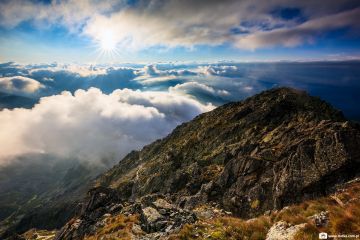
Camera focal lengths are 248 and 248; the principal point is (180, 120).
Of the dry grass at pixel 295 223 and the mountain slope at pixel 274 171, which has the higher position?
the dry grass at pixel 295 223

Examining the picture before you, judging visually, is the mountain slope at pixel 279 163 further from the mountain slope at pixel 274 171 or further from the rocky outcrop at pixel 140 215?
the rocky outcrop at pixel 140 215

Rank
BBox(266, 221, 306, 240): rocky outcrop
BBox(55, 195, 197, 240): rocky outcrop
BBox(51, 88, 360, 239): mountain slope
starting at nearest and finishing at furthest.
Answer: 1. BBox(266, 221, 306, 240): rocky outcrop
2. BBox(55, 195, 197, 240): rocky outcrop
3. BBox(51, 88, 360, 239): mountain slope

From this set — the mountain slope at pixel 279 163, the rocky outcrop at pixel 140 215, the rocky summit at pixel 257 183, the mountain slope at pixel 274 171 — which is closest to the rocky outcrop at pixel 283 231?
the rocky summit at pixel 257 183

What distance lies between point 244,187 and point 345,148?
795 inches

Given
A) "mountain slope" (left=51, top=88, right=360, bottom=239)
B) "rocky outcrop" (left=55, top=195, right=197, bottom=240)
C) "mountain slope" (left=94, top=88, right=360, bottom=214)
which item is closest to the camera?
"rocky outcrop" (left=55, top=195, right=197, bottom=240)

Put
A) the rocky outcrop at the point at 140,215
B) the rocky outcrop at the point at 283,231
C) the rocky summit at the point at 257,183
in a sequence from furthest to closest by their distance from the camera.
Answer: the rocky summit at the point at 257,183, the rocky outcrop at the point at 140,215, the rocky outcrop at the point at 283,231

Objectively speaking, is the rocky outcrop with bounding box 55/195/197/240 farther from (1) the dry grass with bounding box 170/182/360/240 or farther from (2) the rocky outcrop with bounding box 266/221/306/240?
(2) the rocky outcrop with bounding box 266/221/306/240

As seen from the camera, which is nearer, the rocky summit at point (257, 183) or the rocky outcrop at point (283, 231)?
the rocky outcrop at point (283, 231)

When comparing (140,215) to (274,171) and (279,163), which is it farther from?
(279,163)

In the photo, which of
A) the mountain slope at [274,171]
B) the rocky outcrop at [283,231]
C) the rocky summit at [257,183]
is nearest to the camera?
the rocky outcrop at [283,231]

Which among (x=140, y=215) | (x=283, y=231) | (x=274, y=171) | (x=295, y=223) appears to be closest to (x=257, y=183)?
(x=274, y=171)

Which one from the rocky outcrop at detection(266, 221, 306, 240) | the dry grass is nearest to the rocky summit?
the rocky outcrop at detection(266, 221, 306, 240)

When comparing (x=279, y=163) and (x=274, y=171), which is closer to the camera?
(x=274, y=171)

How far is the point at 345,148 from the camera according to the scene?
43.7 m
